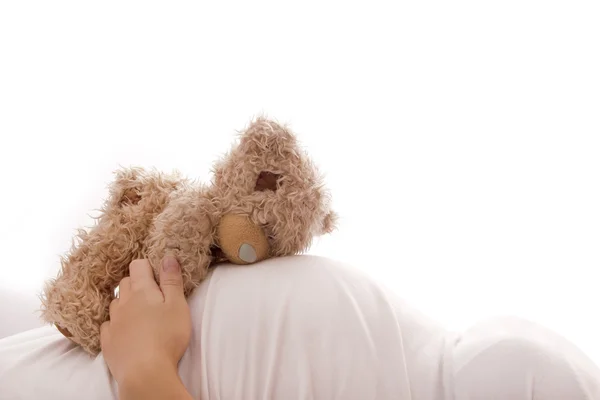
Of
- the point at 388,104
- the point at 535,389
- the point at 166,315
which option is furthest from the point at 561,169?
the point at 166,315

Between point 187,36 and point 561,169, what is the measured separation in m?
1.22

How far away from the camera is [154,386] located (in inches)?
29.0

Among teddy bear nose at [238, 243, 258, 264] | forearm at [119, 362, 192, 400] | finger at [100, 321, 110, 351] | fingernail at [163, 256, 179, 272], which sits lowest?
forearm at [119, 362, 192, 400]

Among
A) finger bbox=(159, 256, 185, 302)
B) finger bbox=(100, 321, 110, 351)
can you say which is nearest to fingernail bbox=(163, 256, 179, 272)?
finger bbox=(159, 256, 185, 302)

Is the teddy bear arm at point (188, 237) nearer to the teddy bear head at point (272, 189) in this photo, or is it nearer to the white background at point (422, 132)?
the teddy bear head at point (272, 189)

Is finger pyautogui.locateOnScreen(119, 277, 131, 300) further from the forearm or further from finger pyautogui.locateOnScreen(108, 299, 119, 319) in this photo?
the forearm

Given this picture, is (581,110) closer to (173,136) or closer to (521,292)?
(521,292)

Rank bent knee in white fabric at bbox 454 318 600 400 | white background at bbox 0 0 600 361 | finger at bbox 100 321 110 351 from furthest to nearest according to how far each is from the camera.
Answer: white background at bbox 0 0 600 361, finger at bbox 100 321 110 351, bent knee in white fabric at bbox 454 318 600 400

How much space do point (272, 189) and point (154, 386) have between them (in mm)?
322

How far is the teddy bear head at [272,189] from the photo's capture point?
840mm

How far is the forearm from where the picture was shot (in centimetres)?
73

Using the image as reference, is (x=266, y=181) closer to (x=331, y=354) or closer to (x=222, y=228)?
(x=222, y=228)

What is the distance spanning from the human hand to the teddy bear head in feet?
0.36

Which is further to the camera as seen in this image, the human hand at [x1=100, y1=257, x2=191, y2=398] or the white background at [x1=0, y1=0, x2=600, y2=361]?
the white background at [x1=0, y1=0, x2=600, y2=361]
